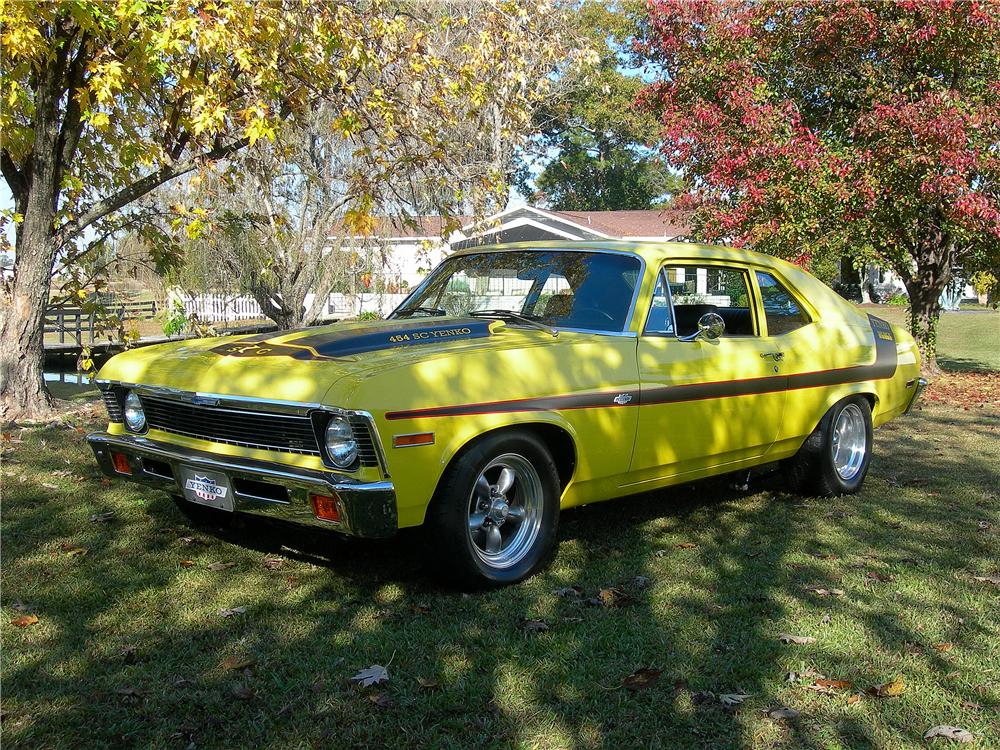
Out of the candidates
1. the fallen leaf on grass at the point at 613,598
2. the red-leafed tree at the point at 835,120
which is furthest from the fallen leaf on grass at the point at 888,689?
the red-leafed tree at the point at 835,120

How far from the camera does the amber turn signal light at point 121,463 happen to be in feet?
15.5

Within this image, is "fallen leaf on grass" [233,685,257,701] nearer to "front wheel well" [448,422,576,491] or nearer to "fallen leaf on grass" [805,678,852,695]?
"front wheel well" [448,422,576,491]

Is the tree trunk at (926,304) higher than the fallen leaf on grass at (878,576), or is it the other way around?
the tree trunk at (926,304)

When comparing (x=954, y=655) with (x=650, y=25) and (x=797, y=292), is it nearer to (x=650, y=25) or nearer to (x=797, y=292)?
(x=797, y=292)

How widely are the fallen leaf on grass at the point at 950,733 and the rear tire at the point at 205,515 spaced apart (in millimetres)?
3635

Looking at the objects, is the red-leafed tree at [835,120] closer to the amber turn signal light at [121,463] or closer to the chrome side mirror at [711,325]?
the chrome side mirror at [711,325]

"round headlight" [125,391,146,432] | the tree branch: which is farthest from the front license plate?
the tree branch

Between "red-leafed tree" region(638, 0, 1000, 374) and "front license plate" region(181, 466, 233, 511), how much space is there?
9.03m

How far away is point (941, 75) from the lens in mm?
12789

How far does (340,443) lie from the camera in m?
4.01

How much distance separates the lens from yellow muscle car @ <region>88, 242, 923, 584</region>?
159 inches

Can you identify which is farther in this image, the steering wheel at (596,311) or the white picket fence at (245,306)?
the white picket fence at (245,306)

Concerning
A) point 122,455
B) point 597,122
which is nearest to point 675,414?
point 122,455

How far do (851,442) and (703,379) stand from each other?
2.04 meters
